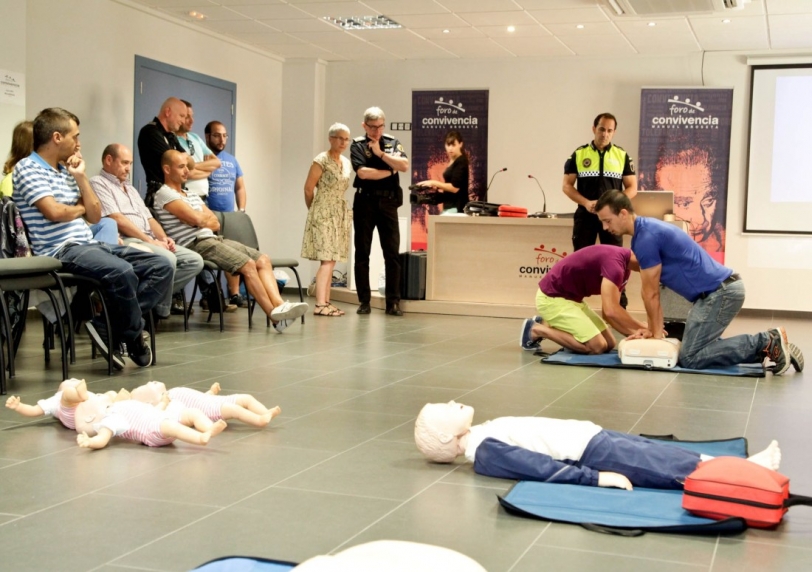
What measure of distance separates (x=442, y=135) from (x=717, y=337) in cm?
612

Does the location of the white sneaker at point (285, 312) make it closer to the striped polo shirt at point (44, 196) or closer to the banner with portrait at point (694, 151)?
the striped polo shirt at point (44, 196)

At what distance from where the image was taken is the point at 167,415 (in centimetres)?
317

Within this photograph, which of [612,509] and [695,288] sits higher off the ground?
[695,288]

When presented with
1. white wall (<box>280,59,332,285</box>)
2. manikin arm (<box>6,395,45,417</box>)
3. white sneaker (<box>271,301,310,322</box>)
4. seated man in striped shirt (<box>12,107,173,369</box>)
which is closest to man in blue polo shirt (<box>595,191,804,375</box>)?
white sneaker (<box>271,301,310,322</box>)

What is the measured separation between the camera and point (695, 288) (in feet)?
17.2

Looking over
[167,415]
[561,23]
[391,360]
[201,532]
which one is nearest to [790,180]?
[561,23]

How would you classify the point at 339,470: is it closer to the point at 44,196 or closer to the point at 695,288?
the point at 44,196

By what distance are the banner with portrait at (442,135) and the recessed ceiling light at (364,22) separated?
179 centimetres

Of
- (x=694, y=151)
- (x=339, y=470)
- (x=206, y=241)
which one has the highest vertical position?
(x=694, y=151)

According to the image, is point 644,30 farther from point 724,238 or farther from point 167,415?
point 167,415

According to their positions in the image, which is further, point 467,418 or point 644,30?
point 644,30

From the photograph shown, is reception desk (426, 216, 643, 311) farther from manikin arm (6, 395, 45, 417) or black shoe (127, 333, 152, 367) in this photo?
manikin arm (6, 395, 45, 417)

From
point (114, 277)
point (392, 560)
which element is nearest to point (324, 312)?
point (114, 277)

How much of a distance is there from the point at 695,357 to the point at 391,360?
5.55 ft
